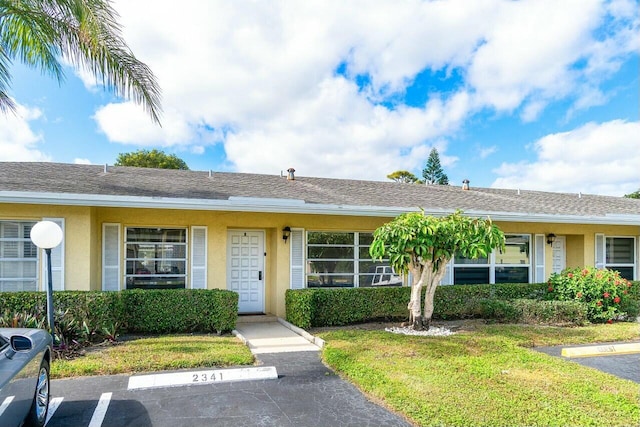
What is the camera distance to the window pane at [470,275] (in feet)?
38.0

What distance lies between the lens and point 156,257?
9562mm

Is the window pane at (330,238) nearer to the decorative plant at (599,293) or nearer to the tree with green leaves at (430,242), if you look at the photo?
the tree with green leaves at (430,242)

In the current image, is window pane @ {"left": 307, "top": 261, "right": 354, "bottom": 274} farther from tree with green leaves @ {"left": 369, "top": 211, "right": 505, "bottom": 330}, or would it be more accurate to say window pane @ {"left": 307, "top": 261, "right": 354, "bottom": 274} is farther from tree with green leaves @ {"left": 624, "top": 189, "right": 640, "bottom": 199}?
tree with green leaves @ {"left": 624, "top": 189, "right": 640, "bottom": 199}

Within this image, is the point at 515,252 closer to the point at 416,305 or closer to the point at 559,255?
the point at 559,255

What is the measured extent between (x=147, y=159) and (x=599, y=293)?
110 ft

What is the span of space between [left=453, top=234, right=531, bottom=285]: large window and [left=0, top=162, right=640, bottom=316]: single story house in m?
0.03

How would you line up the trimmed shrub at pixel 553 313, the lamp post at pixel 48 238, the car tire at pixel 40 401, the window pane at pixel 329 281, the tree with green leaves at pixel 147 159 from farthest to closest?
the tree with green leaves at pixel 147 159, the window pane at pixel 329 281, the trimmed shrub at pixel 553 313, the lamp post at pixel 48 238, the car tire at pixel 40 401

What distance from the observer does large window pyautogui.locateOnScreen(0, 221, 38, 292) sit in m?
8.20

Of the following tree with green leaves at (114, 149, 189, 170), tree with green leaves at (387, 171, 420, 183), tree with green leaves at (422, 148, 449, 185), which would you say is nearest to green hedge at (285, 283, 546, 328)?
tree with green leaves at (114, 149, 189, 170)

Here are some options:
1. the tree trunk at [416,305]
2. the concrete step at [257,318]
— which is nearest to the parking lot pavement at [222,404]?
the tree trunk at [416,305]

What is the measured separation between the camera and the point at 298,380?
226 inches


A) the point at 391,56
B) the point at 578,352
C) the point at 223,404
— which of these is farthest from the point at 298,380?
the point at 391,56

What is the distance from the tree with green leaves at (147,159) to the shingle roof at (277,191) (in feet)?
77.4

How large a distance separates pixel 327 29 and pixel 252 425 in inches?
360
